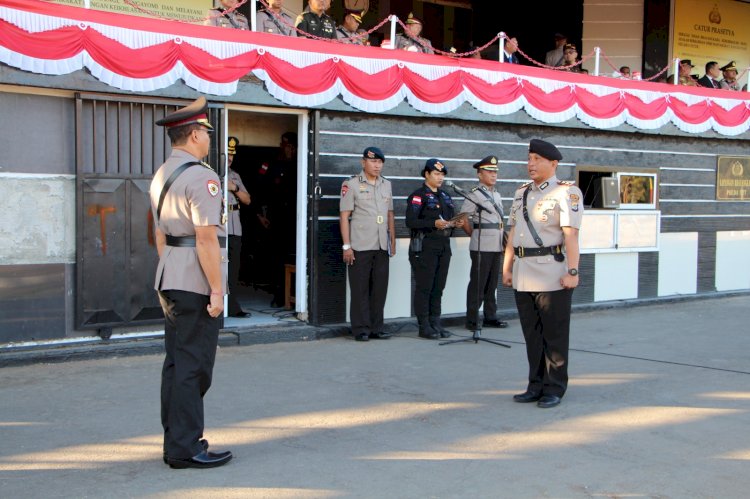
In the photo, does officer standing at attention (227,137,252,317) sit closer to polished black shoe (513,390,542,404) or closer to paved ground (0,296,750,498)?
paved ground (0,296,750,498)

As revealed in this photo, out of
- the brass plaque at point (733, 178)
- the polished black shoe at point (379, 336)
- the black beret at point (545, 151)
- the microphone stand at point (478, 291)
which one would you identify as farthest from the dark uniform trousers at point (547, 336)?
the brass plaque at point (733, 178)

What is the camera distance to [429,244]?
29.9ft

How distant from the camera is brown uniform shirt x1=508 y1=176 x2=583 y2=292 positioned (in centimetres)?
627

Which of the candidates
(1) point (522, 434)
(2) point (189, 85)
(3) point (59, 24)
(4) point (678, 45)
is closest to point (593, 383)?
(1) point (522, 434)

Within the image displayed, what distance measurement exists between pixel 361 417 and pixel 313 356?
2.25 meters

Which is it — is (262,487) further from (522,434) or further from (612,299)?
(612,299)

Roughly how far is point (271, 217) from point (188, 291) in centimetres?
685

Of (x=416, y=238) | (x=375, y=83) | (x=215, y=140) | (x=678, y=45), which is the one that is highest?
(x=678, y=45)

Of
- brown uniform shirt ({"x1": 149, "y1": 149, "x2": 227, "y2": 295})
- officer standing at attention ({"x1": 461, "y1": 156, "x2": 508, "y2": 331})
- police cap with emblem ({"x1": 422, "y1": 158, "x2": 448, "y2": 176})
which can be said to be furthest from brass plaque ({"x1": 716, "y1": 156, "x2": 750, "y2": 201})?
brown uniform shirt ({"x1": 149, "y1": 149, "x2": 227, "y2": 295})

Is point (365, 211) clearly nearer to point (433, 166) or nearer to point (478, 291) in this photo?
point (433, 166)

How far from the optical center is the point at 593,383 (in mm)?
7133

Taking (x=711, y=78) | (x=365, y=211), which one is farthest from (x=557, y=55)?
(x=365, y=211)

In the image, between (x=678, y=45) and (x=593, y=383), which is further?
(x=678, y=45)

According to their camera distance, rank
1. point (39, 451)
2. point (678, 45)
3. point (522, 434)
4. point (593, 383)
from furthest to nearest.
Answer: point (678, 45), point (593, 383), point (522, 434), point (39, 451)
